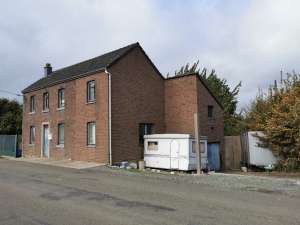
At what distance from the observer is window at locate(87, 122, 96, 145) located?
24.2 meters

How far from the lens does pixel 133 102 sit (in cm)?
2425

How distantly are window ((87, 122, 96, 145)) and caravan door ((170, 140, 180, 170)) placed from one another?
18.9 feet

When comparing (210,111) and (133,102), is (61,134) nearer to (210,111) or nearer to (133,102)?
(133,102)

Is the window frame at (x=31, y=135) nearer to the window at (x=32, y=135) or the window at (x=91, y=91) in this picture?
the window at (x=32, y=135)

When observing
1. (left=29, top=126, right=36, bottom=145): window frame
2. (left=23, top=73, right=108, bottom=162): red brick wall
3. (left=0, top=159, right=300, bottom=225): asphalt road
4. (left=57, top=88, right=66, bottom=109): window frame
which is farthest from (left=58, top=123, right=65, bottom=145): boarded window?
(left=0, top=159, right=300, bottom=225): asphalt road

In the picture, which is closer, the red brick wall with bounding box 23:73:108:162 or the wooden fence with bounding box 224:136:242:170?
the red brick wall with bounding box 23:73:108:162

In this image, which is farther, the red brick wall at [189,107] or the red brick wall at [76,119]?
the red brick wall at [189,107]

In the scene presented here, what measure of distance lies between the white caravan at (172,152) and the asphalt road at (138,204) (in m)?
5.46

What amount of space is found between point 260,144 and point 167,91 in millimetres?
7398

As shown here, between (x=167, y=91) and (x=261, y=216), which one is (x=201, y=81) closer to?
(x=167, y=91)

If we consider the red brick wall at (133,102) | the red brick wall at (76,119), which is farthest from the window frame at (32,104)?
the red brick wall at (133,102)

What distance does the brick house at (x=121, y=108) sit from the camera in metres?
23.2

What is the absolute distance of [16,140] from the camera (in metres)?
32.5

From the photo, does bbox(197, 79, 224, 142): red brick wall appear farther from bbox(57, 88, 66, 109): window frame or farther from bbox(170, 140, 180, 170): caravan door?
bbox(57, 88, 66, 109): window frame
